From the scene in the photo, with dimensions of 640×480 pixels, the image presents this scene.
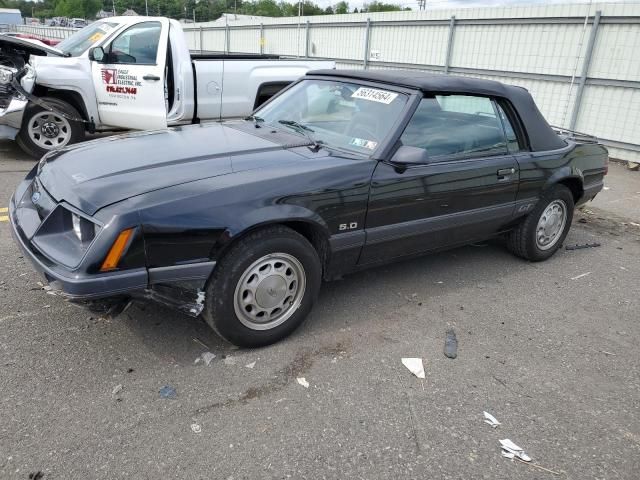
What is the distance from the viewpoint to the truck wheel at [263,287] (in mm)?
2920

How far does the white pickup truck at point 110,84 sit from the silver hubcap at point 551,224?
4959mm

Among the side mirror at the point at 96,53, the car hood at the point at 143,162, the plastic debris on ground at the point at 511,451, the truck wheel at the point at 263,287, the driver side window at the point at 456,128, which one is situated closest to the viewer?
the plastic debris on ground at the point at 511,451

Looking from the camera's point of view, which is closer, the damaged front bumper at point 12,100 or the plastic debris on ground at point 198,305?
the plastic debris on ground at point 198,305

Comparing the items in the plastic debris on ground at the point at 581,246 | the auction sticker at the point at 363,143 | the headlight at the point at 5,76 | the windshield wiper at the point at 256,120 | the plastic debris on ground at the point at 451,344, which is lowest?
the plastic debris on ground at the point at 581,246

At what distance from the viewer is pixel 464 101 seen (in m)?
4.11

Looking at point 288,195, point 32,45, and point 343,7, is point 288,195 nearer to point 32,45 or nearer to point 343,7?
point 32,45

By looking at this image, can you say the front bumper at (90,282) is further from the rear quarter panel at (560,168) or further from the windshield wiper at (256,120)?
the rear quarter panel at (560,168)

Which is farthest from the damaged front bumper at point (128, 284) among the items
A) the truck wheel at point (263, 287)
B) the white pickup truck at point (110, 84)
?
the white pickup truck at point (110, 84)

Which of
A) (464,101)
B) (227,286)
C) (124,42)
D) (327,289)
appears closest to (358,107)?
→ (464,101)

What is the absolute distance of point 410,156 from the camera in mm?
3393

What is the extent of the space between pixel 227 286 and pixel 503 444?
163cm

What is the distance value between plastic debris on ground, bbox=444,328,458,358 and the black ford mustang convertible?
2.17 feet

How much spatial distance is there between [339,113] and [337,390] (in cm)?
204

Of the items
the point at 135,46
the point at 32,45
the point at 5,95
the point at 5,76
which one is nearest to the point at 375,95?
the point at 135,46
